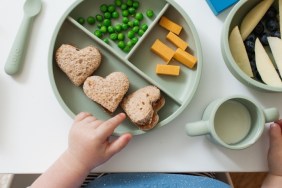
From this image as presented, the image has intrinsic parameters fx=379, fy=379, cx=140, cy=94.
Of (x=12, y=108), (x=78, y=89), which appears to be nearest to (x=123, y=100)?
(x=78, y=89)

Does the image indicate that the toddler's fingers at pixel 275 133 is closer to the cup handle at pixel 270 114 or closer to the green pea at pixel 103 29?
the cup handle at pixel 270 114

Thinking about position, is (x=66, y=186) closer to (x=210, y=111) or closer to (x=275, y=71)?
(x=210, y=111)

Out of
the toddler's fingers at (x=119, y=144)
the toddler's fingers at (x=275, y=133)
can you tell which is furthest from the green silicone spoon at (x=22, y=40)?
the toddler's fingers at (x=275, y=133)

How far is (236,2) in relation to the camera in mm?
660

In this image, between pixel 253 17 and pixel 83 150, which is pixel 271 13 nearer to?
pixel 253 17

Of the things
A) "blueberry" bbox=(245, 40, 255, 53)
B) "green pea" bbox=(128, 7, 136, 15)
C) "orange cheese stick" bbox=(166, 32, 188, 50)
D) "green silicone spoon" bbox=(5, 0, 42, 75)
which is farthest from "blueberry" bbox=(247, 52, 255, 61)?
"green silicone spoon" bbox=(5, 0, 42, 75)

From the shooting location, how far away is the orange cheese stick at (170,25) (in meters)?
0.66

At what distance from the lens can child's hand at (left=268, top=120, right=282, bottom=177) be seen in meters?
0.65

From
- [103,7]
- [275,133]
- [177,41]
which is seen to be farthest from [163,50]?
[275,133]

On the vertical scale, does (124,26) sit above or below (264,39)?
below

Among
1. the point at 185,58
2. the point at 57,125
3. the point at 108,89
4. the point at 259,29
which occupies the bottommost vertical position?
the point at 57,125

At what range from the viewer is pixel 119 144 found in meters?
0.59

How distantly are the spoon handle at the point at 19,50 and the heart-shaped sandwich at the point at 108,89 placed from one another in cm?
12

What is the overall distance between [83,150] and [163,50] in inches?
8.5
